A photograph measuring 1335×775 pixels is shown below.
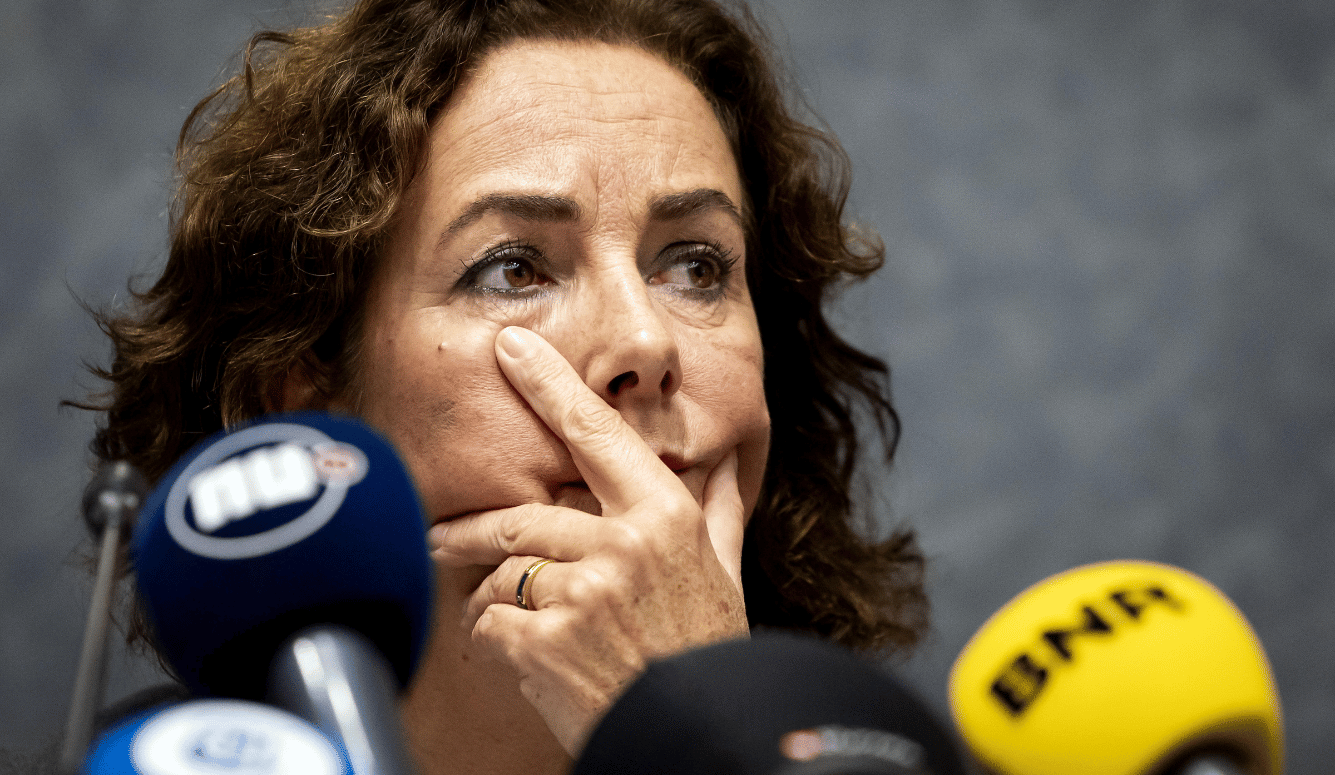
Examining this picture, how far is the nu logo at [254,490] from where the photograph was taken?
615mm

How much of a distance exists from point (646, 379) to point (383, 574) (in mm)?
565

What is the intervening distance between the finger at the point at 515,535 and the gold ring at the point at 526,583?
0.02 metres

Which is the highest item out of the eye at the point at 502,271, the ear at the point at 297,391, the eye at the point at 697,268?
the eye at the point at 502,271

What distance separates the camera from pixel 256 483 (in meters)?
0.62

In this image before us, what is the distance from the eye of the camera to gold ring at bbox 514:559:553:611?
107cm

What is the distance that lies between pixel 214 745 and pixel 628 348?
733 millimetres

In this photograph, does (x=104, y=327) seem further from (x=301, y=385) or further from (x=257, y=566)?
(x=257, y=566)

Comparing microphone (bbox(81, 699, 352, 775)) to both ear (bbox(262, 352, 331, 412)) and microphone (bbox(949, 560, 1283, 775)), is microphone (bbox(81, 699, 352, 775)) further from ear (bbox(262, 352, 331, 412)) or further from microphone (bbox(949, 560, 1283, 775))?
ear (bbox(262, 352, 331, 412))

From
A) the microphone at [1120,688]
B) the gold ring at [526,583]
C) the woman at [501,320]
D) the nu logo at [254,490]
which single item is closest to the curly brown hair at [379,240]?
the woman at [501,320]

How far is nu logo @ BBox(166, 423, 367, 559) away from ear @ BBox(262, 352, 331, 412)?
699 millimetres

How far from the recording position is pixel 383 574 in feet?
2.13

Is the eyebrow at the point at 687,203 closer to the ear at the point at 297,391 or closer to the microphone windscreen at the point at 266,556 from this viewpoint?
the ear at the point at 297,391

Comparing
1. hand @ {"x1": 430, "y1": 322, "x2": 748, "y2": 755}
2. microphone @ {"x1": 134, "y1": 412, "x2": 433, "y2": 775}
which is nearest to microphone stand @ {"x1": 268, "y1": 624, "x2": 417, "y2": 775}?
microphone @ {"x1": 134, "y1": 412, "x2": 433, "y2": 775}

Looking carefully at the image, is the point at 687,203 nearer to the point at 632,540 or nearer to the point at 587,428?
the point at 587,428
